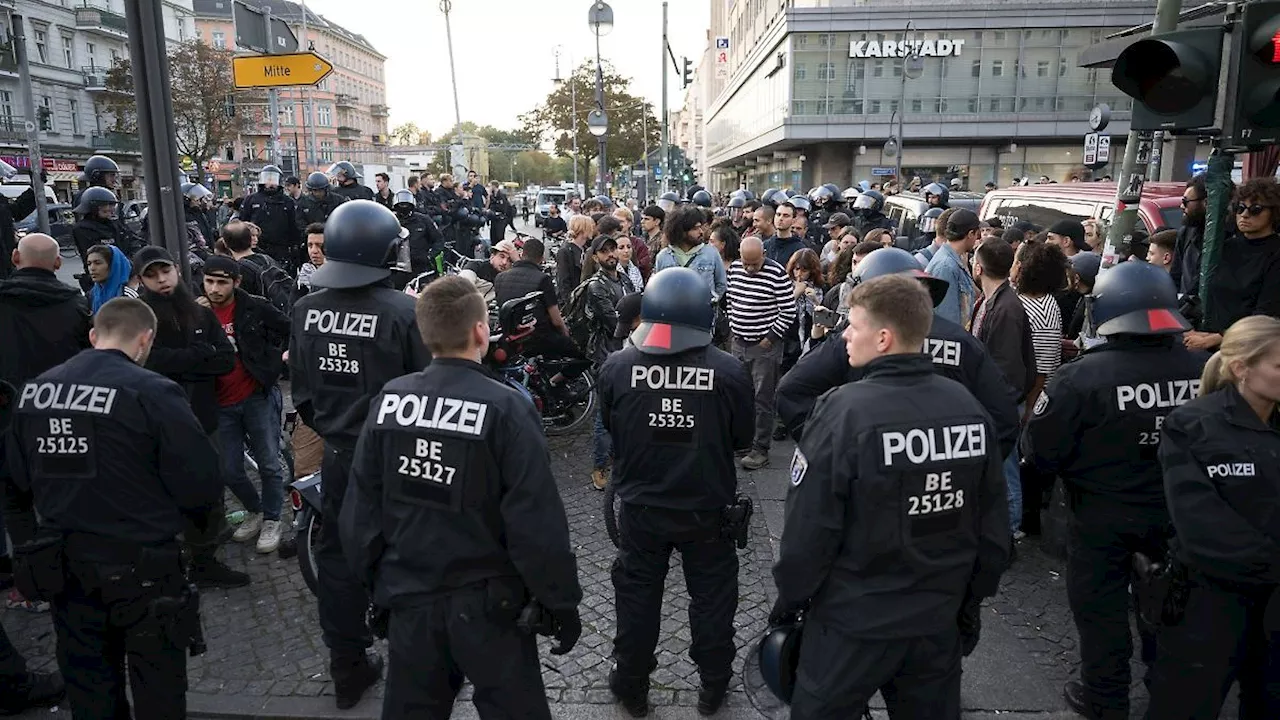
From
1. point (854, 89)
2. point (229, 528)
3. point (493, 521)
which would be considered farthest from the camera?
point (854, 89)

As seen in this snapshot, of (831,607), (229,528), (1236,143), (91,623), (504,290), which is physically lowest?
(229,528)

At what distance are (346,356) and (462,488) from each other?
1.35 meters

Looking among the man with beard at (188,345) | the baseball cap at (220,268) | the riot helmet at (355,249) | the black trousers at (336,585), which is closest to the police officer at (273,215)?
the baseball cap at (220,268)

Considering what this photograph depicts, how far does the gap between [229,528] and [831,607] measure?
4.70 m

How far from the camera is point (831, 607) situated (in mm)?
2639

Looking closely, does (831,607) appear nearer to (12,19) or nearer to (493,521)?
(493,521)

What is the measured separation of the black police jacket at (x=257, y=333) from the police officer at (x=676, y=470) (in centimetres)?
280

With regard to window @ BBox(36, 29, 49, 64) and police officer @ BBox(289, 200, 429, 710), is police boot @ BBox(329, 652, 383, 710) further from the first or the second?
window @ BBox(36, 29, 49, 64)

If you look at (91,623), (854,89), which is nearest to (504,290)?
(91,623)

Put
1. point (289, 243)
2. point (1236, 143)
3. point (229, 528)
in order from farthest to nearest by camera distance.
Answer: point (289, 243), point (229, 528), point (1236, 143)

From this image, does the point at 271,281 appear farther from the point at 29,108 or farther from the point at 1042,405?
the point at 1042,405

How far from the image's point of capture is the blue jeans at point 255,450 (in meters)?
5.51

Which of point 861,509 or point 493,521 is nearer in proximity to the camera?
point 861,509

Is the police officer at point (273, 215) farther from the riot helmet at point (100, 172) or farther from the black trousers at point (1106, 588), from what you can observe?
the black trousers at point (1106, 588)
